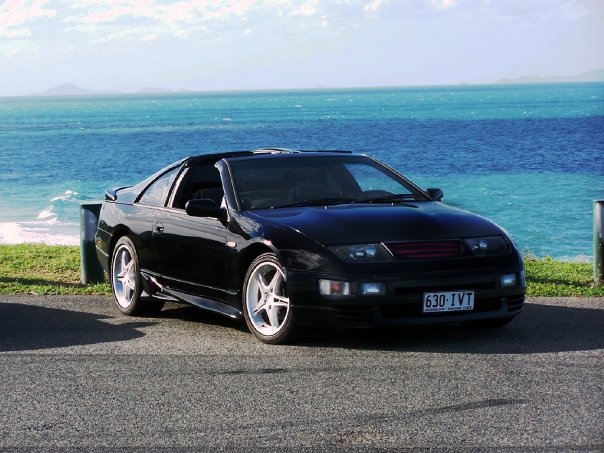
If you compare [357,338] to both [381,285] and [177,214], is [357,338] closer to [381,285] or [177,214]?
[381,285]

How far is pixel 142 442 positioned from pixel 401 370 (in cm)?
223

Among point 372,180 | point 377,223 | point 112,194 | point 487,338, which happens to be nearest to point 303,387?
point 377,223

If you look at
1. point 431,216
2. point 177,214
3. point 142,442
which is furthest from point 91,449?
point 177,214

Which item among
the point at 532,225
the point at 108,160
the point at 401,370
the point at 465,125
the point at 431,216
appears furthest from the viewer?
the point at 465,125

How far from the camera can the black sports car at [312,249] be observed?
25.8 ft

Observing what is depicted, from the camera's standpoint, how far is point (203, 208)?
28.8 ft

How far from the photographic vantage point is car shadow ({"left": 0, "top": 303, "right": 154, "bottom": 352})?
27.7 feet

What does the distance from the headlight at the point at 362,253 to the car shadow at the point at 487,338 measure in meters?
0.64

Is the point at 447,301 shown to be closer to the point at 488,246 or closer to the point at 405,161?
the point at 488,246

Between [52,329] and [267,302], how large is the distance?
6.58ft

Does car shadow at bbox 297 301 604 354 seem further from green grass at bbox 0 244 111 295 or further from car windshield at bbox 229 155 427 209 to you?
green grass at bbox 0 244 111 295

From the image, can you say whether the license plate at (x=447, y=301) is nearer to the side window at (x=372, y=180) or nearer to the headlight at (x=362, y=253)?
the headlight at (x=362, y=253)

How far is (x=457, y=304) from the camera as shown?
7.97m

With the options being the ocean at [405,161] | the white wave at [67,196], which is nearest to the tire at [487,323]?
the ocean at [405,161]
